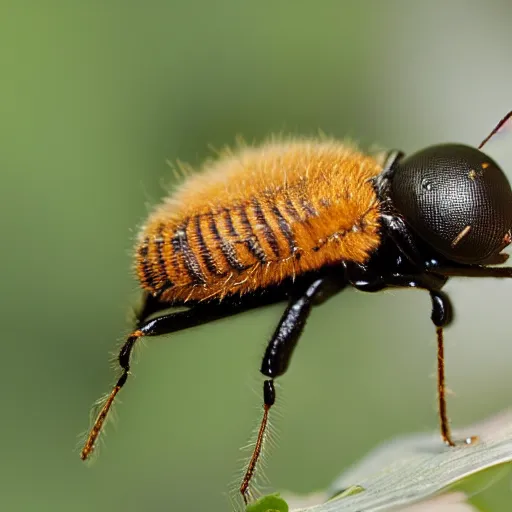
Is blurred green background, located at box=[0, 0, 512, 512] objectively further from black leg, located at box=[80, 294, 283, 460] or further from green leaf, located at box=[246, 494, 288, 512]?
green leaf, located at box=[246, 494, 288, 512]

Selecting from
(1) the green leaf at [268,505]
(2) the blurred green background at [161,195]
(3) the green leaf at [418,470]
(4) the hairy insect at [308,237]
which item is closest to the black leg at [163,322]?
(4) the hairy insect at [308,237]

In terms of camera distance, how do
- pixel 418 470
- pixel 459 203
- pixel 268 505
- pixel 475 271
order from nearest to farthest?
pixel 268 505, pixel 418 470, pixel 459 203, pixel 475 271

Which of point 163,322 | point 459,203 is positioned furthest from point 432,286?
point 163,322

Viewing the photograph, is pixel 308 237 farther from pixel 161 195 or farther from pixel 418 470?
pixel 161 195

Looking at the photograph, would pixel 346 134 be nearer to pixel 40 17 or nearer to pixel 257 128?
pixel 257 128

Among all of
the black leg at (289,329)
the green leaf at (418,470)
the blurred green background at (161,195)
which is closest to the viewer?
the green leaf at (418,470)

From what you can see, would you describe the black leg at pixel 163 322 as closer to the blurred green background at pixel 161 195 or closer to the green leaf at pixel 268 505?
the blurred green background at pixel 161 195

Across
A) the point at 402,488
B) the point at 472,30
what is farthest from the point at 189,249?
the point at 472,30
